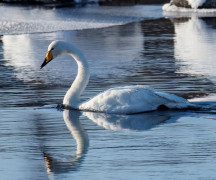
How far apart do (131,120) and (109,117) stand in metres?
0.38

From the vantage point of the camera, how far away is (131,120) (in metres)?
8.96

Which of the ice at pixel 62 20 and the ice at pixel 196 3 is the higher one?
the ice at pixel 62 20

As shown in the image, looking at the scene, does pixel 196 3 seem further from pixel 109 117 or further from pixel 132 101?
pixel 109 117

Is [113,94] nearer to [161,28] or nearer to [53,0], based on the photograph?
[161,28]

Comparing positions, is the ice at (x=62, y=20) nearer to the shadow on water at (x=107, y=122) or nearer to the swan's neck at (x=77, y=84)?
the swan's neck at (x=77, y=84)

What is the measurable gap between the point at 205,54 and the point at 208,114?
7789 millimetres

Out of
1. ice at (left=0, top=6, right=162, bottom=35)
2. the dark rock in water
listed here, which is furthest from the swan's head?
the dark rock in water

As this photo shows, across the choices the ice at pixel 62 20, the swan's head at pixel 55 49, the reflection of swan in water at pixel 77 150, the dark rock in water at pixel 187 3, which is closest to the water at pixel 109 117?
the reflection of swan in water at pixel 77 150

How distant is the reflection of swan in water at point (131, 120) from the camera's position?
28.1ft

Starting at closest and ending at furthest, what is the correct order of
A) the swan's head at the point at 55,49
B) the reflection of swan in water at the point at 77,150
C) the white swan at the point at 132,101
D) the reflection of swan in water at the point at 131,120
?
the reflection of swan in water at the point at 77,150 < the reflection of swan in water at the point at 131,120 < the white swan at the point at 132,101 < the swan's head at the point at 55,49

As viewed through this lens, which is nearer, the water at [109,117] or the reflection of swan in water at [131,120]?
the water at [109,117]

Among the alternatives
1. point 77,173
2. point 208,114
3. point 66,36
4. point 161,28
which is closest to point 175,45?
point 66,36

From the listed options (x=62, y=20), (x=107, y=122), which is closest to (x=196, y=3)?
(x=62, y=20)

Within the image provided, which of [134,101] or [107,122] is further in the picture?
[134,101]
